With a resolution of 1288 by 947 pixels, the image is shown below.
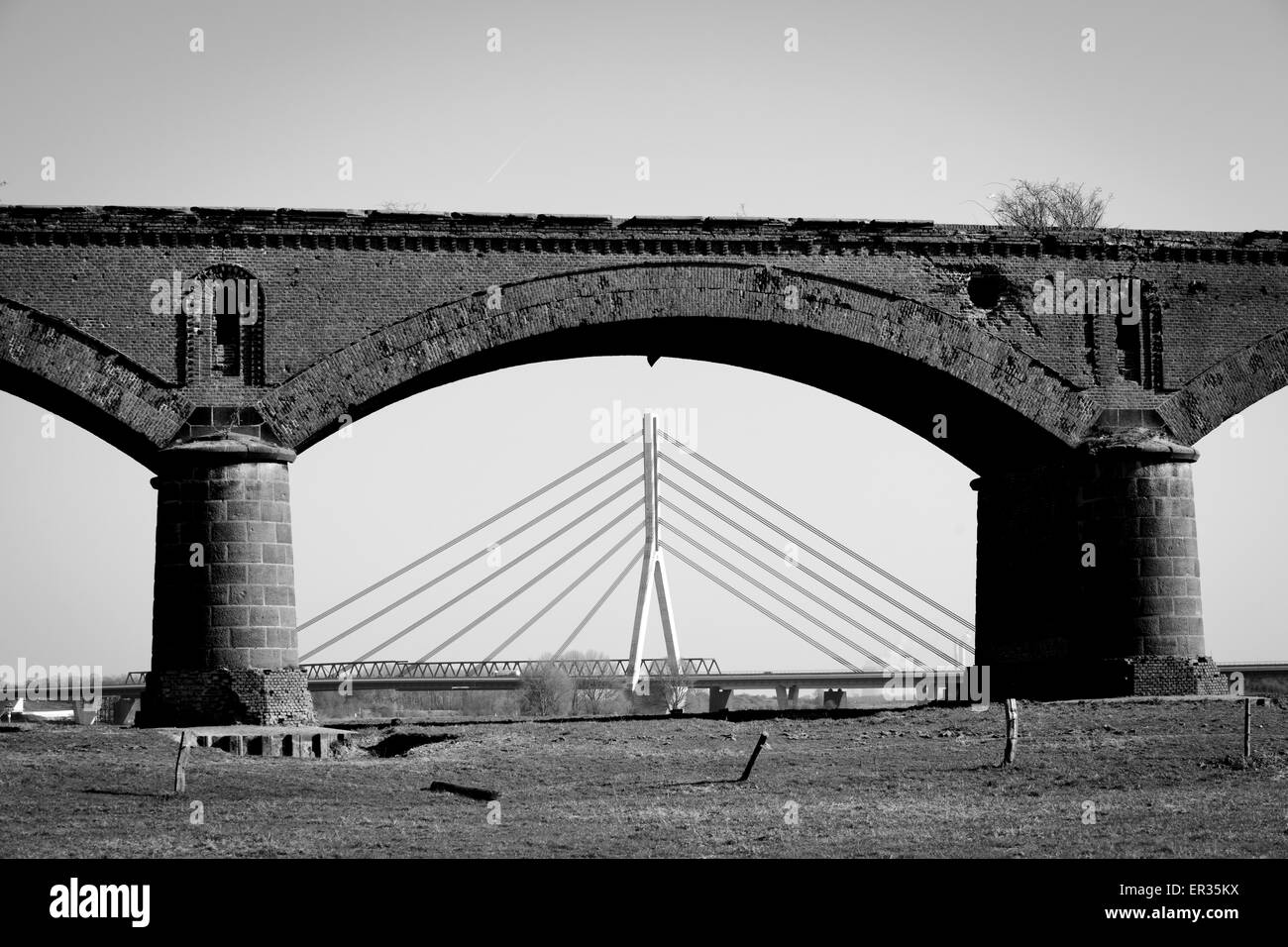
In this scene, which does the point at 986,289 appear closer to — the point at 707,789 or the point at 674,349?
the point at 674,349

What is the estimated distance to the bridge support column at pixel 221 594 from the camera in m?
25.1

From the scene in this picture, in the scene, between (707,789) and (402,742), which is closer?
(707,789)

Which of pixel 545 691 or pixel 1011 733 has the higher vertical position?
pixel 1011 733

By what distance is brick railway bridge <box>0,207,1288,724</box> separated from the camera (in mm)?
25547

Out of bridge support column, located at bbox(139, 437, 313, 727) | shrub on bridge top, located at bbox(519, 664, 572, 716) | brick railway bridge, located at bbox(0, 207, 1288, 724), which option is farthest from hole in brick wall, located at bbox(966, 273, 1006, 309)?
shrub on bridge top, located at bbox(519, 664, 572, 716)

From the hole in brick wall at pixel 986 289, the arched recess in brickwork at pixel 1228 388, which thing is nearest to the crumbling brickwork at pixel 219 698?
the hole in brick wall at pixel 986 289

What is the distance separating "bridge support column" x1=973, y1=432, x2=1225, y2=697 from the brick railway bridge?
4 cm

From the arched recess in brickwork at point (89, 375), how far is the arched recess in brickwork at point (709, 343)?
1.44 m

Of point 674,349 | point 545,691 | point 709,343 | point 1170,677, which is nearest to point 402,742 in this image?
point 674,349

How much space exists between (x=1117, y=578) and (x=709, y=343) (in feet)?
22.8

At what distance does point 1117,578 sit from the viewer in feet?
90.4
